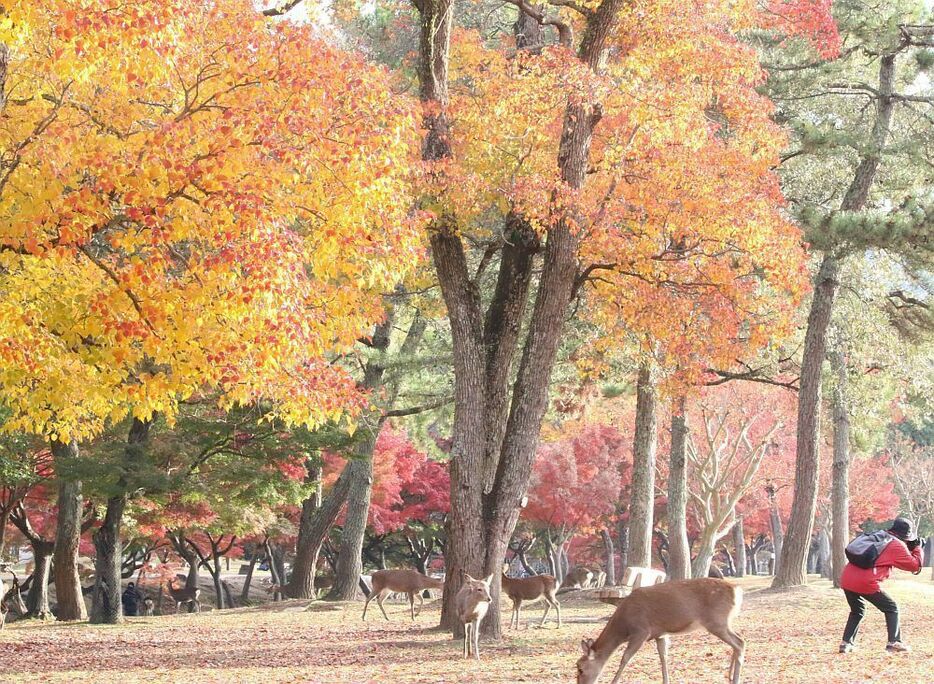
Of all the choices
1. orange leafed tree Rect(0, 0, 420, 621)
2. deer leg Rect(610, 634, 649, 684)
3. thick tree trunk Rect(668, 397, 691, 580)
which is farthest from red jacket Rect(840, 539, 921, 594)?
thick tree trunk Rect(668, 397, 691, 580)

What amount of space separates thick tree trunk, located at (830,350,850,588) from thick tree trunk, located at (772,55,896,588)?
8.36ft

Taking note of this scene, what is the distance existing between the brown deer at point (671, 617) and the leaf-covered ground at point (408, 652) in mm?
1013

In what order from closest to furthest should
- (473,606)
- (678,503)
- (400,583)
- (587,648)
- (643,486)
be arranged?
(587,648), (473,606), (400,583), (643,486), (678,503)

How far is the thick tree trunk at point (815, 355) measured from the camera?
2097 centimetres

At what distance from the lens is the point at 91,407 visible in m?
12.7

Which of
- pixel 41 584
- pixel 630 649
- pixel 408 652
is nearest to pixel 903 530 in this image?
pixel 630 649

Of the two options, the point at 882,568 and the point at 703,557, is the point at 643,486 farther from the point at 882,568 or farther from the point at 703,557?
the point at 882,568

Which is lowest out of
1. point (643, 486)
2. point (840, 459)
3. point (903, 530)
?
point (903, 530)

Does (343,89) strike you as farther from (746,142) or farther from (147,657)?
(746,142)

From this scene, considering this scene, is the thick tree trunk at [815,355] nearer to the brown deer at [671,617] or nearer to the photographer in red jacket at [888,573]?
the photographer in red jacket at [888,573]

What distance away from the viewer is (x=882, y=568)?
975cm

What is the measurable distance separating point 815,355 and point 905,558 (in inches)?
476

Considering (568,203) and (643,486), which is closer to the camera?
(568,203)

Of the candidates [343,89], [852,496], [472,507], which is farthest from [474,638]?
[852,496]
